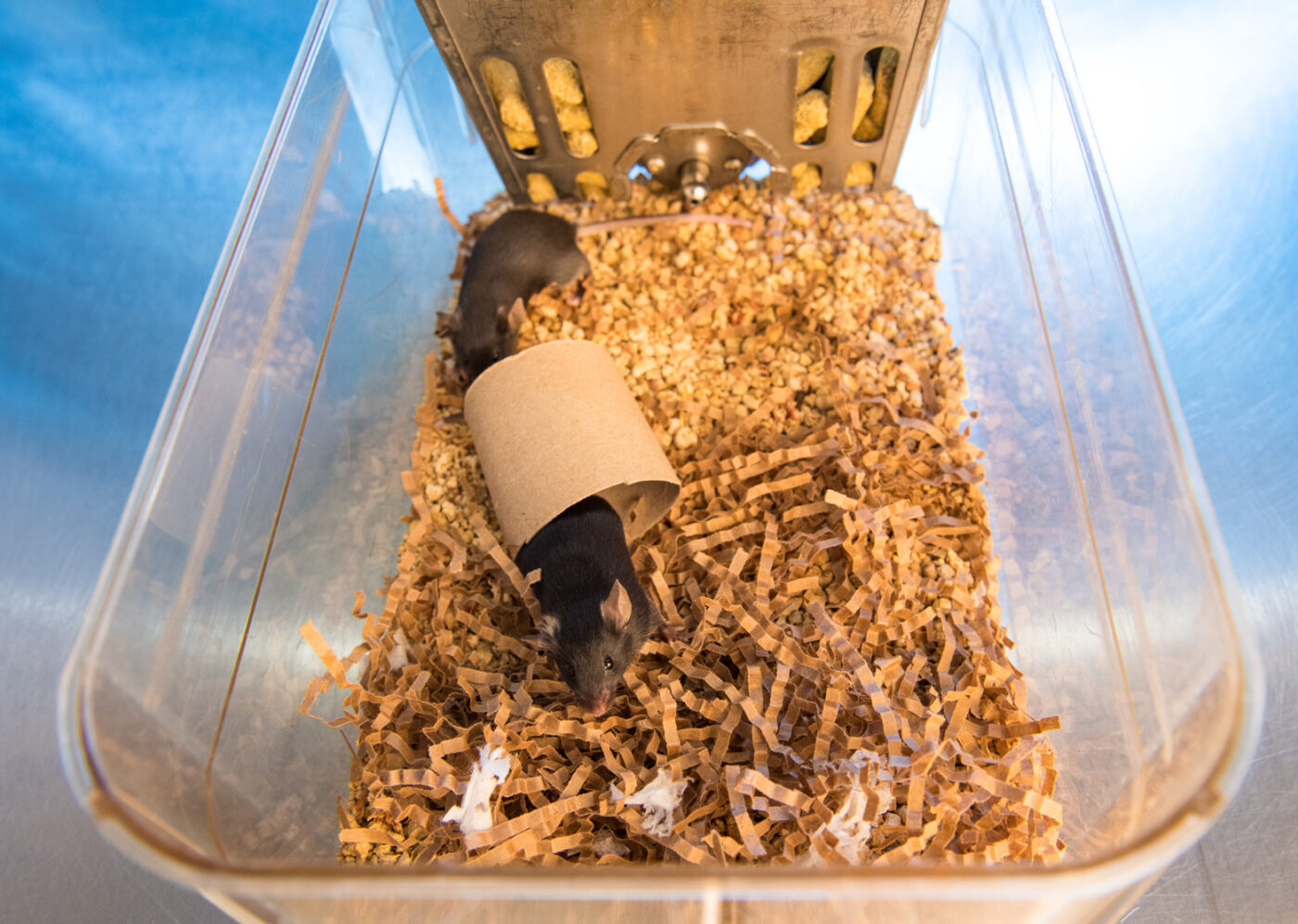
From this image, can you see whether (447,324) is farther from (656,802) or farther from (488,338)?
(656,802)

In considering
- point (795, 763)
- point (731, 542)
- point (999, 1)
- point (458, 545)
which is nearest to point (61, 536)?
point (458, 545)

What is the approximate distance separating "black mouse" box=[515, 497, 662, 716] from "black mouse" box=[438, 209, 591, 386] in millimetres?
669

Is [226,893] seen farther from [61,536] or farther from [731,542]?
[61,536]

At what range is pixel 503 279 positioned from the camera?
2.46m

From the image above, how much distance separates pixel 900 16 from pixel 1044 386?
989mm

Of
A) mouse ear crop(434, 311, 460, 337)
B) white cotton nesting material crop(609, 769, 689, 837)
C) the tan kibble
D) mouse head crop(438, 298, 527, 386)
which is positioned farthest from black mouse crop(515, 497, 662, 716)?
the tan kibble

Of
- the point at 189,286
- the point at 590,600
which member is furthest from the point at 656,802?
the point at 189,286

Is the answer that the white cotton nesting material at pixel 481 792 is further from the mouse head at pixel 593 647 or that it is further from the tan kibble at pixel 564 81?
the tan kibble at pixel 564 81

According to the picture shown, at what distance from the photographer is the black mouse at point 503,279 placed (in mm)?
2465

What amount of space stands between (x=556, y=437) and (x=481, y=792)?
798 mm

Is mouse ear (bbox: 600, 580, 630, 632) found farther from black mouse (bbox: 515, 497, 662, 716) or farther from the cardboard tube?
the cardboard tube

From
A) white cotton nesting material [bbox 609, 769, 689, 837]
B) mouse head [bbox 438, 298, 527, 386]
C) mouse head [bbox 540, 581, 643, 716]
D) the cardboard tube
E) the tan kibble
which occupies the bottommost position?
white cotton nesting material [bbox 609, 769, 689, 837]

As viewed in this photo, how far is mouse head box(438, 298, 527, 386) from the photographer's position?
8.08ft

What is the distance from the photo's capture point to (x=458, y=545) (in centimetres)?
222
